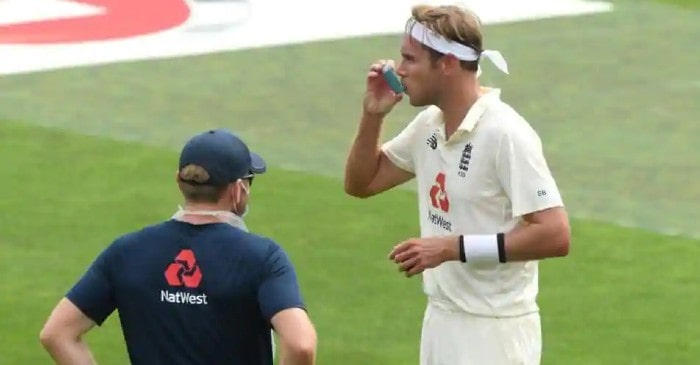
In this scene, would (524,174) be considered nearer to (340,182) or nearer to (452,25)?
(452,25)

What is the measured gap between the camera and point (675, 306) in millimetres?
9750

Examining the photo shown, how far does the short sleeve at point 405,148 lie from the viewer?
6.69 m

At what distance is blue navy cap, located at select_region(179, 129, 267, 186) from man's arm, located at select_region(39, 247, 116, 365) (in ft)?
1.31

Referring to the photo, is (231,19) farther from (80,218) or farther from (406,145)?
(406,145)

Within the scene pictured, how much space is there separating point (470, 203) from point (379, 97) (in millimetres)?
644

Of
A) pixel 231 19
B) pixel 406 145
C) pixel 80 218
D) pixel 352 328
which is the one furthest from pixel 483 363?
pixel 231 19

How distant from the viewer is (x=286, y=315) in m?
5.21

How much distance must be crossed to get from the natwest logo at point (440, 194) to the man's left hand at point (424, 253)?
0.79 feet

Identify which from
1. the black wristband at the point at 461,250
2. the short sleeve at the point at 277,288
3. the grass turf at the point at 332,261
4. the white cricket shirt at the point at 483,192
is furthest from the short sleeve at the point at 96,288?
the grass turf at the point at 332,261

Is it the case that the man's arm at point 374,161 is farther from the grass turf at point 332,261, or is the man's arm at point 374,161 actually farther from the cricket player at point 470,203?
the grass turf at point 332,261

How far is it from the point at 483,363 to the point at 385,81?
1.15 metres

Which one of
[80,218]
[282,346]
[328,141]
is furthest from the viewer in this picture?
[328,141]

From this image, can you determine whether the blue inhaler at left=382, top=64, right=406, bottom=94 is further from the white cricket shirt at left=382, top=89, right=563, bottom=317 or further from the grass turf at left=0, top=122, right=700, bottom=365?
the grass turf at left=0, top=122, right=700, bottom=365

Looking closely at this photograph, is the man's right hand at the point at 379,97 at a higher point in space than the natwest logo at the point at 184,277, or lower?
higher
